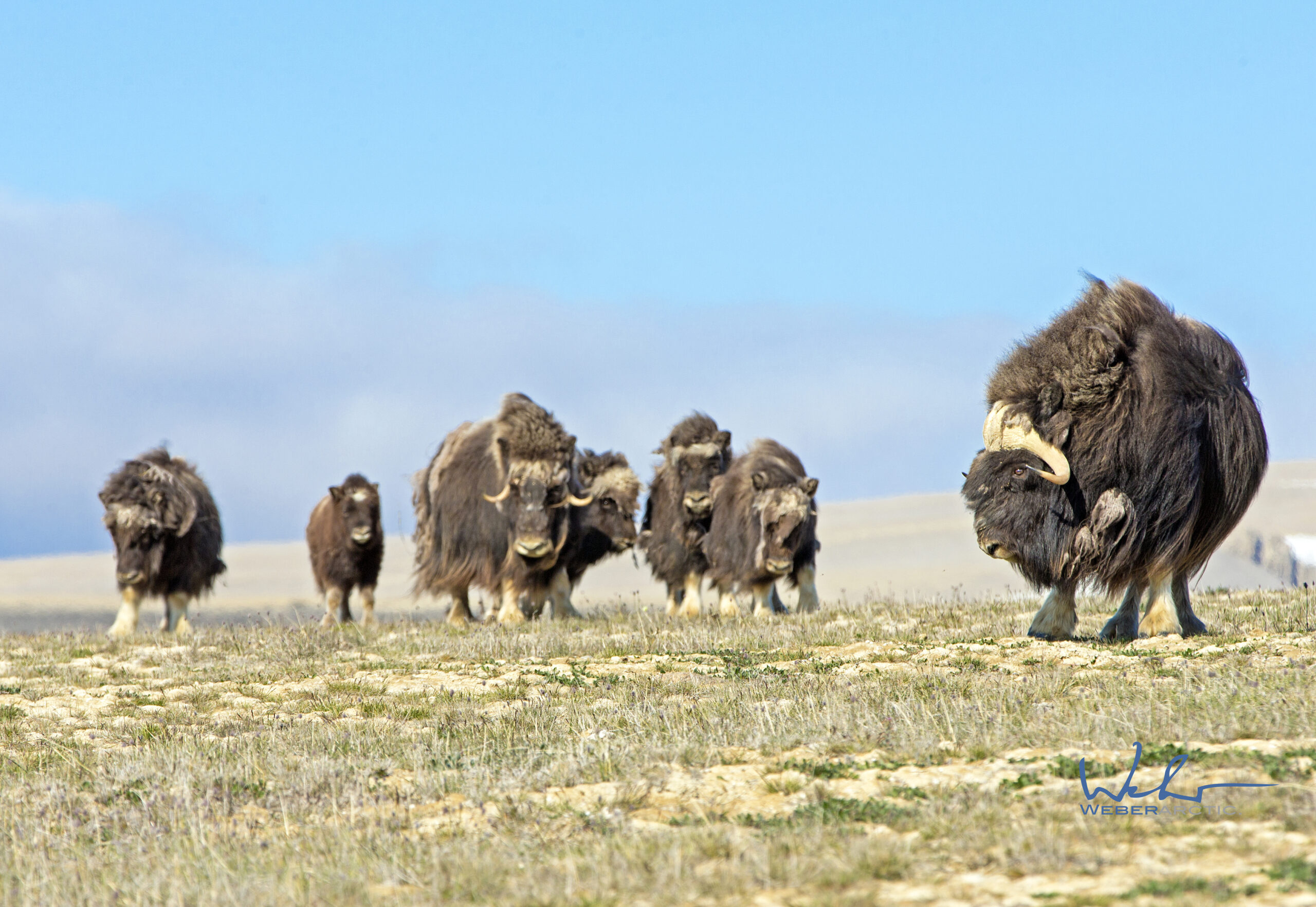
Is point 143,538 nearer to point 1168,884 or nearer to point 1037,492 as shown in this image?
point 1037,492

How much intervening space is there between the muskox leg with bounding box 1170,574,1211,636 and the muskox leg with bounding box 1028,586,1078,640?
2.54ft

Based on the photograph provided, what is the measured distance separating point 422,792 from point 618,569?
57506 mm

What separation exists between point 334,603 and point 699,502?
6055 millimetres

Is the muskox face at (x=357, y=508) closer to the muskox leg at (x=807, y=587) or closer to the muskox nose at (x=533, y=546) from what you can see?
the muskox nose at (x=533, y=546)

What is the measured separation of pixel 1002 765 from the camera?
5.68m

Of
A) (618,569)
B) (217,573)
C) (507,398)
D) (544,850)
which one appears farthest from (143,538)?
(618,569)

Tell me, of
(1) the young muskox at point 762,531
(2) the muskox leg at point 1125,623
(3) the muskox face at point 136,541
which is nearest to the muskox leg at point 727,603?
(1) the young muskox at point 762,531

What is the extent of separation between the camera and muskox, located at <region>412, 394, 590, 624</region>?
55.1 feet

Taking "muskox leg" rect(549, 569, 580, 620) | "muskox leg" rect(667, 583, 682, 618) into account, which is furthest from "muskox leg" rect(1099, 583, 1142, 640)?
"muskox leg" rect(667, 583, 682, 618)

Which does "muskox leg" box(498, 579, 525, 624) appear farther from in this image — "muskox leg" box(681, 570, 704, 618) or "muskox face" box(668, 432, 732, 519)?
"muskox face" box(668, 432, 732, 519)

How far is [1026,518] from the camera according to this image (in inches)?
378

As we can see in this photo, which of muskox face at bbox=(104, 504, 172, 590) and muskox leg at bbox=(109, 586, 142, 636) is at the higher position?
muskox face at bbox=(104, 504, 172, 590)

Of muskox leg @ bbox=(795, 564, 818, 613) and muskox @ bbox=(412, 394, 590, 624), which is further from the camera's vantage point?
muskox leg @ bbox=(795, 564, 818, 613)

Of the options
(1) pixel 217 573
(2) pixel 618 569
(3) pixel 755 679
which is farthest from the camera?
(2) pixel 618 569
